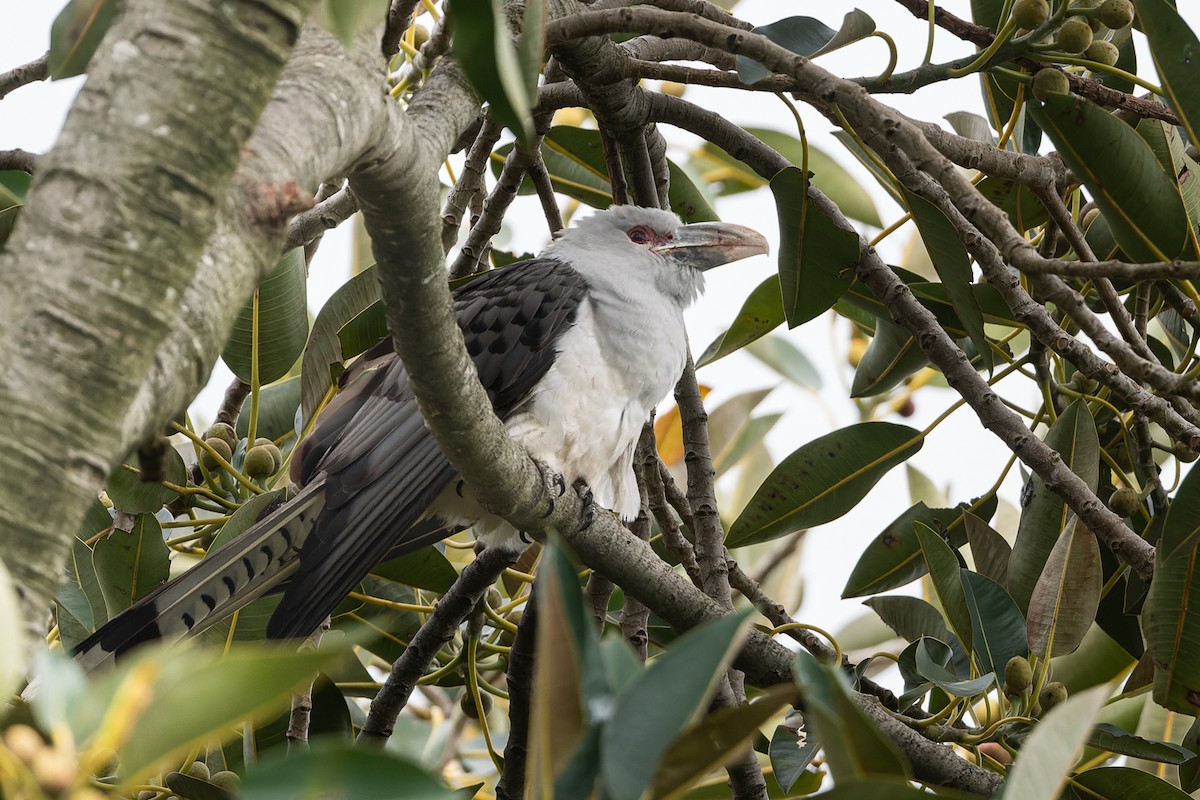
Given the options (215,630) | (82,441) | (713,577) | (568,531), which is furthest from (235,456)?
(82,441)

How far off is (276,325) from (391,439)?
0.50m

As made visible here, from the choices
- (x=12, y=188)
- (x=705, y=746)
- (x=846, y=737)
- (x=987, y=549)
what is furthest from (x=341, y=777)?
(x=12, y=188)

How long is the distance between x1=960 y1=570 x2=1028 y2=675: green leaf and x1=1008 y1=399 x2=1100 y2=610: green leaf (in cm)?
31

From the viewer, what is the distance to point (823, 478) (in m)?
3.30

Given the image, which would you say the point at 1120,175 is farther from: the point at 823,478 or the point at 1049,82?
the point at 823,478

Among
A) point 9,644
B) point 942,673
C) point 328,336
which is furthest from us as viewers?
point 328,336

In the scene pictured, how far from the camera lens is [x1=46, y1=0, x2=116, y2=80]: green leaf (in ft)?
6.01

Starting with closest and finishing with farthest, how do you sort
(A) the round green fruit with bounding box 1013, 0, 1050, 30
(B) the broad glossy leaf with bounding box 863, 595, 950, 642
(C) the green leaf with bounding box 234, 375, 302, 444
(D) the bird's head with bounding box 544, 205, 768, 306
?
(A) the round green fruit with bounding box 1013, 0, 1050, 30 → (B) the broad glossy leaf with bounding box 863, 595, 950, 642 → (C) the green leaf with bounding box 234, 375, 302, 444 → (D) the bird's head with bounding box 544, 205, 768, 306

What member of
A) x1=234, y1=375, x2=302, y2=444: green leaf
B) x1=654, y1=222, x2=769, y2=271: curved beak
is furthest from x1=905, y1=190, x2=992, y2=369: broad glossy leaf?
x1=234, y1=375, x2=302, y2=444: green leaf

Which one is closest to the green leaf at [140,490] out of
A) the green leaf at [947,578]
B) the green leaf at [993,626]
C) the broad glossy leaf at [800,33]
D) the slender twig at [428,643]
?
the slender twig at [428,643]

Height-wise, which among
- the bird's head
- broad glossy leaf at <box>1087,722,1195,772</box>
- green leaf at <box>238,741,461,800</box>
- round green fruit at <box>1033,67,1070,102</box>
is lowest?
broad glossy leaf at <box>1087,722,1195,772</box>

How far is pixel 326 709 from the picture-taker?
3.01 m

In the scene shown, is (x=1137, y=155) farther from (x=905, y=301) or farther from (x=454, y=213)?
(x=454, y=213)

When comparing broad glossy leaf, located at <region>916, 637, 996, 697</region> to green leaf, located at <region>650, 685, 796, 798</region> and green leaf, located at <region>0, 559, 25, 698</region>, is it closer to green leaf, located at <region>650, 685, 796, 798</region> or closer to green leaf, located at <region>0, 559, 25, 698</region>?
green leaf, located at <region>650, 685, 796, 798</region>
